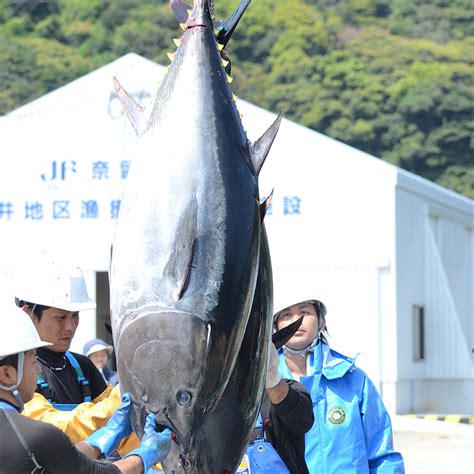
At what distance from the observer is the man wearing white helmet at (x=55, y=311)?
13.8 ft

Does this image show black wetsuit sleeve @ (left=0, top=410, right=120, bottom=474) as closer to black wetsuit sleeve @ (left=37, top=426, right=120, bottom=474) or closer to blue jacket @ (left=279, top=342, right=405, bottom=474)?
black wetsuit sleeve @ (left=37, top=426, right=120, bottom=474)

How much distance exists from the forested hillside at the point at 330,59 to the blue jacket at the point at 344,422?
42313 mm

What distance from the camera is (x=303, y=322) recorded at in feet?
16.1

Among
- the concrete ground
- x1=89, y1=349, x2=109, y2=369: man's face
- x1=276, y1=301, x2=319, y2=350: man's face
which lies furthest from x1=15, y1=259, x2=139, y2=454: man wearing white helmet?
Answer: the concrete ground

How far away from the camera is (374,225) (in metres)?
17.2

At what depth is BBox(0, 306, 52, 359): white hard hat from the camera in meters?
3.24

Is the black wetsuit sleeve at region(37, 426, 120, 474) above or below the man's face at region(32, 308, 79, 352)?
below

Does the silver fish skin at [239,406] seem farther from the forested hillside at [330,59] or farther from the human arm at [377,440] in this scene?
the forested hillside at [330,59]

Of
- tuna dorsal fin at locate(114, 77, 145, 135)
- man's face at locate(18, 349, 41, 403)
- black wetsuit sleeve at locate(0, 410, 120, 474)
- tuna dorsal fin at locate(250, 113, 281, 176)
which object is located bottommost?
black wetsuit sleeve at locate(0, 410, 120, 474)

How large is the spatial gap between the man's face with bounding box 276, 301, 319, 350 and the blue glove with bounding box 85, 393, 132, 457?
1530 mm

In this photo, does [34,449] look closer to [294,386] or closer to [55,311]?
[55,311]

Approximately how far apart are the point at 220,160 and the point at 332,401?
5.86ft

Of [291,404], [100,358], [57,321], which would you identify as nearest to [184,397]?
[291,404]

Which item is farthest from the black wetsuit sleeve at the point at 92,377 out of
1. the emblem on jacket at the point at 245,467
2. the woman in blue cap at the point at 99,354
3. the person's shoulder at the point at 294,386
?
the woman in blue cap at the point at 99,354
